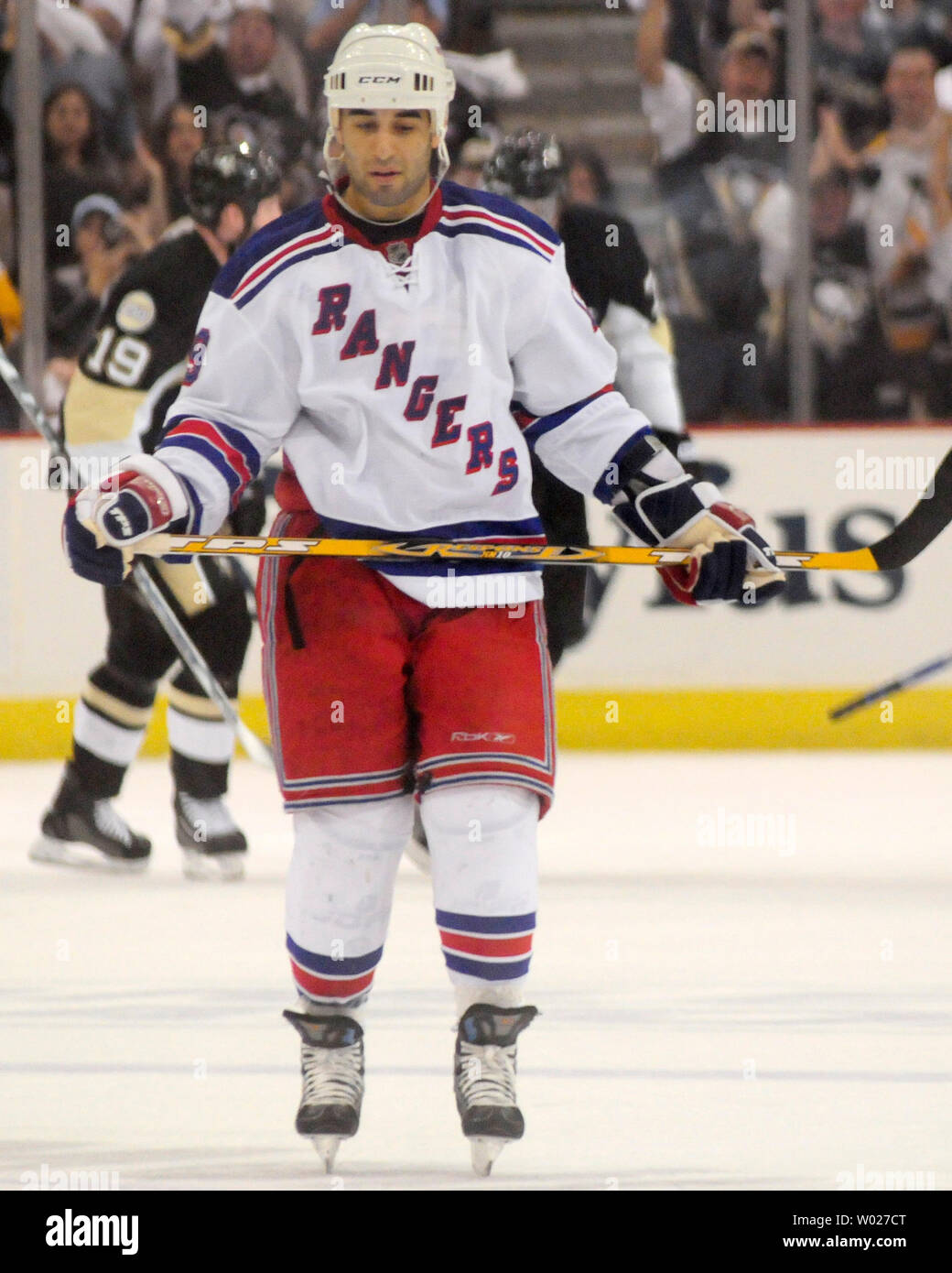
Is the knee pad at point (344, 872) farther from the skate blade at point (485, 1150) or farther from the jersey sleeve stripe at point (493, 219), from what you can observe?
the jersey sleeve stripe at point (493, 219)

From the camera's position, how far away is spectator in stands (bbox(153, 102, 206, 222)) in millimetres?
6930

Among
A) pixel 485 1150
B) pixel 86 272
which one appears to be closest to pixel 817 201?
pixel 86 272

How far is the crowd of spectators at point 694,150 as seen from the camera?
6824mm

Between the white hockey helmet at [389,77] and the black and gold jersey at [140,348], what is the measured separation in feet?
6.60

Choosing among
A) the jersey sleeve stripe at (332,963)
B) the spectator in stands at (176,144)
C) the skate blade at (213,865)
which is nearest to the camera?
the jersey sleeve stripe at (332,963)

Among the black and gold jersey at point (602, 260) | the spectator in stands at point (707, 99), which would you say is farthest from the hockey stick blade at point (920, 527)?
the spectator in stands at point (707, 99)

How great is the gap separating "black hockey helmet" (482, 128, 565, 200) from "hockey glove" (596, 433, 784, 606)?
5.69 ft

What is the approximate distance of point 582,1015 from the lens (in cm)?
358

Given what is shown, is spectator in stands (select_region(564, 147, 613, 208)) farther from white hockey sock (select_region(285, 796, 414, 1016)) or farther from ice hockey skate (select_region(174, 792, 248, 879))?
white hockey sock (select_region(285, 796, 414, 1016))

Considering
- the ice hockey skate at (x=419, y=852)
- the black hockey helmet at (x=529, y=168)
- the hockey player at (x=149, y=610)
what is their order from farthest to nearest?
1. the hockey player at (x=149, y=610)
2. the ice hockey skate at (x=419, y=852)
3. the black hockey helmet at (x=529, y=168)

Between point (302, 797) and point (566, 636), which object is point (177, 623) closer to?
point (566, 636)

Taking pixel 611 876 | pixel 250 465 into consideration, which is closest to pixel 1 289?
pixel 611 876

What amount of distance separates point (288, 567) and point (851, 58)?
→ 4580 mm

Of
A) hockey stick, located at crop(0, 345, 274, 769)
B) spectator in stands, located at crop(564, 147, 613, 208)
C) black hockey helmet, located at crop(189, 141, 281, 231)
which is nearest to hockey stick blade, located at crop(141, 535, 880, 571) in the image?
black hockey helmet, located at crop(189, 141, 281, 231)
